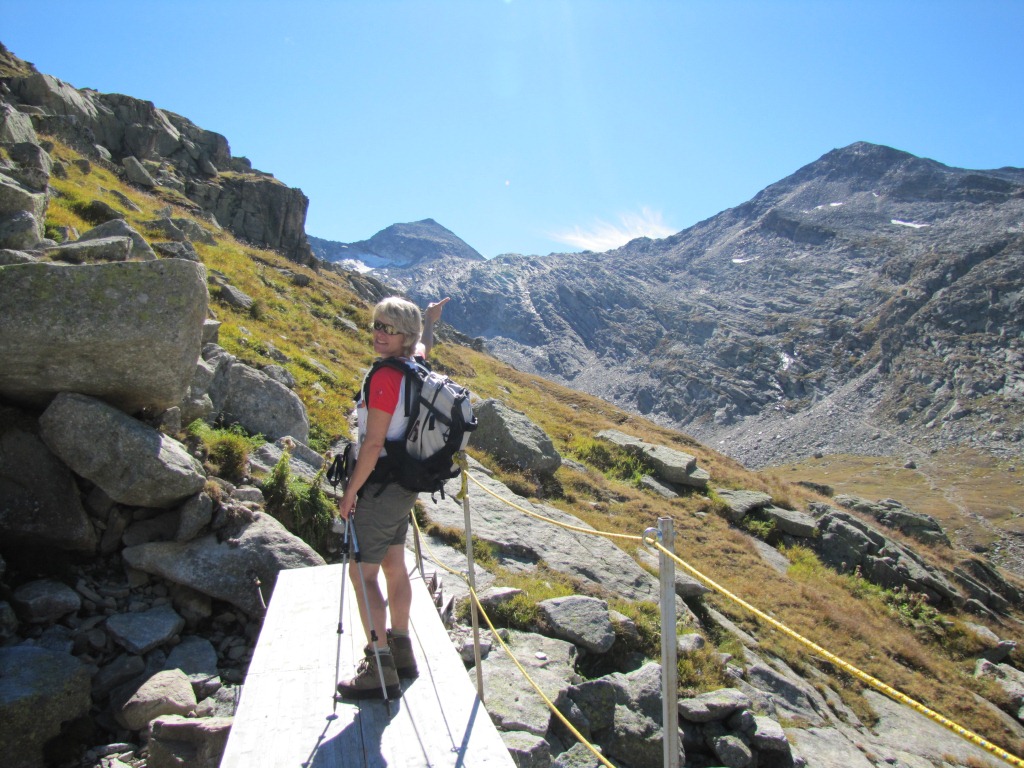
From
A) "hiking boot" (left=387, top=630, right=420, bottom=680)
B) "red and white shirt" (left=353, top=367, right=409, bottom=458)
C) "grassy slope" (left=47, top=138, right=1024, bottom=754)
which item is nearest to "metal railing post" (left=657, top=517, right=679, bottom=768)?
"red and white shirt" (left=353, top=367, right=409, bottom=458)

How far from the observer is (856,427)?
580ft

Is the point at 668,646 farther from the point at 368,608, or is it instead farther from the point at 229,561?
the point at 229,561

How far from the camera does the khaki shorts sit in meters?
4.80

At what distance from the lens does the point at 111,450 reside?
6.70 m

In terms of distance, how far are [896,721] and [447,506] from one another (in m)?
11.2

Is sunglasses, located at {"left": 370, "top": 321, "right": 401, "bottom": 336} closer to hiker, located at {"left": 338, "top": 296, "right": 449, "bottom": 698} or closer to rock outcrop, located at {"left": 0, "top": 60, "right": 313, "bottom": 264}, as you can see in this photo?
hiker, located at {"left": 338, "top": 296, "right": 449, "bottom": 698}

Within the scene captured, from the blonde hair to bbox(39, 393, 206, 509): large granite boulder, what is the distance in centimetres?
405

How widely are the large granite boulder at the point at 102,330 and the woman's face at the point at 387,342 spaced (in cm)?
385

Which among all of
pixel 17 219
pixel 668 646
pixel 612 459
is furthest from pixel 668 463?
pixel 17 219

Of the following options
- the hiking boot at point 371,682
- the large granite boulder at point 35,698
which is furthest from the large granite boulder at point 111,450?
the hiking boot at point 371,682

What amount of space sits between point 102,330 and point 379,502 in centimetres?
444

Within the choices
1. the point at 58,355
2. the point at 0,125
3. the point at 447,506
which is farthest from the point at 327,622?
the point at 0,125

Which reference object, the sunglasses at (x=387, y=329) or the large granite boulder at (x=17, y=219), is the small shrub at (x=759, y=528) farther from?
the large granite boulder at (x=17, y=219)

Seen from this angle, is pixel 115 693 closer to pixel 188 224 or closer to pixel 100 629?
pixel 100 629
